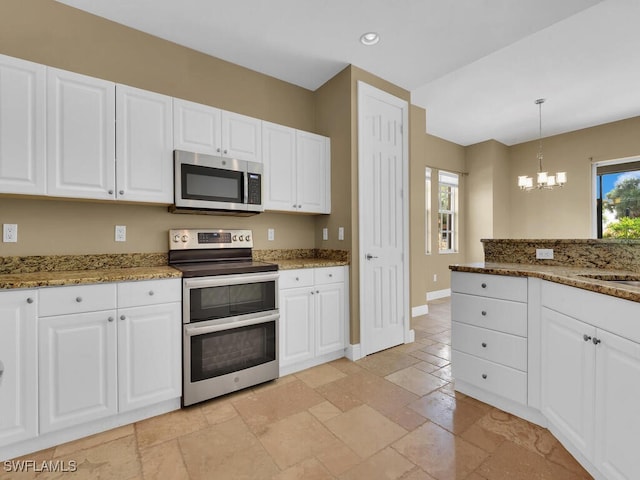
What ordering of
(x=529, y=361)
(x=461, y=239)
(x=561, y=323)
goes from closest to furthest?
1. (x=561, y=323)
2. (x=529, y=361)
3. (x=461, y=239)

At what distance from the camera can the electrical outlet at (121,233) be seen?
7.66 feet

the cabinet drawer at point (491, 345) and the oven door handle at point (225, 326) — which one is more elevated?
the oven door handle at point (225, 326)

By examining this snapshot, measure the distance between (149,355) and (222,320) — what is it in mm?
486

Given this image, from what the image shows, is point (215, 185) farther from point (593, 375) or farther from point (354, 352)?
point (593, 375)

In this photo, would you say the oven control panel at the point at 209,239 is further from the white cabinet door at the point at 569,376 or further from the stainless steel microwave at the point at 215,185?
the white cabinet door at the point at 569,376

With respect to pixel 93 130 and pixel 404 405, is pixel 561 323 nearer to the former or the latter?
pixel 404 405

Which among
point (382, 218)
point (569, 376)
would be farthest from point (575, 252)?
point (382, 218)

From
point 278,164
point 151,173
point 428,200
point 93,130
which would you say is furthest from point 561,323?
point 428,200

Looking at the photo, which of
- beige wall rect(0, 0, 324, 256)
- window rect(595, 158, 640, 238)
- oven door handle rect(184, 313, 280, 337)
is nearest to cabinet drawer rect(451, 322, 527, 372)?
oven door handle rect(184, 313, 280, 337)

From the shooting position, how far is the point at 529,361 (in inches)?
74.1

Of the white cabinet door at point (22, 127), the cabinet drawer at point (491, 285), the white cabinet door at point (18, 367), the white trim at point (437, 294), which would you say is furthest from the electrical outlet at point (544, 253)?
the white cabinet door at point (22, 127)

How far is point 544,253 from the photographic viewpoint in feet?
7.55

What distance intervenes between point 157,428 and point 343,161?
2546 mm

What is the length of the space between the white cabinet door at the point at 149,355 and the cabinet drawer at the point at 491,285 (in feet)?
6.54
